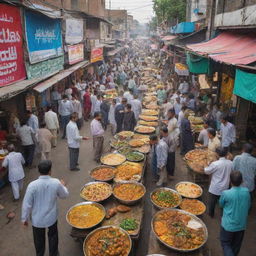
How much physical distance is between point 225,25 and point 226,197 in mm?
10140

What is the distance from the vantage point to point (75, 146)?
30.0ft

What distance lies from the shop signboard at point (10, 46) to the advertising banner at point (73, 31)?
237 inches

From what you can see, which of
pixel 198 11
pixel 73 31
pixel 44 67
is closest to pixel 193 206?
pixel 44 67

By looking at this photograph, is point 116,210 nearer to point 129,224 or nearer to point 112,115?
point 129,224

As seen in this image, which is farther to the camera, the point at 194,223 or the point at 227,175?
the point at 227,175

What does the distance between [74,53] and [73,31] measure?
1.29m

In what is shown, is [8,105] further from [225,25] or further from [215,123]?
[225,25]

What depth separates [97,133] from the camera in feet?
32.5

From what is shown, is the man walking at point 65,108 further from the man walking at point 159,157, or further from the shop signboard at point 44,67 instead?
the man walking at point 159,157

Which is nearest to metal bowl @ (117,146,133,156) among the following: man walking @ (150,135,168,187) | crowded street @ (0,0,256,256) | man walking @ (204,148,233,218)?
crowded street @ (0,0,256,256)

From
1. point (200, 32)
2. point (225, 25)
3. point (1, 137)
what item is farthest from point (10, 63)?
point (200, 32)

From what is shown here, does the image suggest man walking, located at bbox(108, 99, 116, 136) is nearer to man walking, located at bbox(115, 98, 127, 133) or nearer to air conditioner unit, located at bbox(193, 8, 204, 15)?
man walking, located at bbox(115, 98, 127, 133)

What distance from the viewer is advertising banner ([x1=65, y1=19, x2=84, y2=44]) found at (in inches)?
548

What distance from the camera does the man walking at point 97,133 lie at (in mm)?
9711
